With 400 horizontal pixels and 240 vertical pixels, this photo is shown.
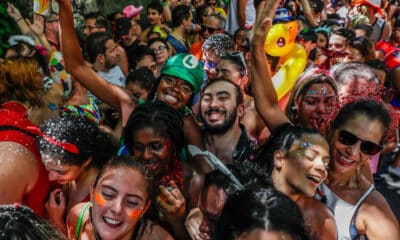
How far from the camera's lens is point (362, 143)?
2.73 meters

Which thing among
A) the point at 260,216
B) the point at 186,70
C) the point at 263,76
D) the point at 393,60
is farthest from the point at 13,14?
the point at 260,216

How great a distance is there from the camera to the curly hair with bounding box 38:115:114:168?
2471 mm

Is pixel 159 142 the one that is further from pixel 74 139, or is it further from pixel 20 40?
pixel 20 40

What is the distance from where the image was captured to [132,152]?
2.83 metres

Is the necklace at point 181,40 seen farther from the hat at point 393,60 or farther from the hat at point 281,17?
the hat at point 393,60

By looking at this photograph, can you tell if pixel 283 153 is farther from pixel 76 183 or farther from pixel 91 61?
pixel 91 61

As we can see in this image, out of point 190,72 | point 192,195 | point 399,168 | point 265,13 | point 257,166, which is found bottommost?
point 399,168

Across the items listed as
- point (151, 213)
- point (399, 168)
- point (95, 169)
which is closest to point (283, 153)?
point (151, 213)

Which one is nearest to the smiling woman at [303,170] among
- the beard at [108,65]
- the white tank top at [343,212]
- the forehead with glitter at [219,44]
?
the white tank top at [343,212]

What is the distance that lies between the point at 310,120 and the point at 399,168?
4.84 feet

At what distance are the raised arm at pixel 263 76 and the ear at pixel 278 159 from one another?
1.46ft

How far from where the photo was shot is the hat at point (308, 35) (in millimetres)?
6217

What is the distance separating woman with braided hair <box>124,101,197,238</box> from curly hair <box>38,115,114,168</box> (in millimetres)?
210

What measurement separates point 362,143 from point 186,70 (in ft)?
4.16
